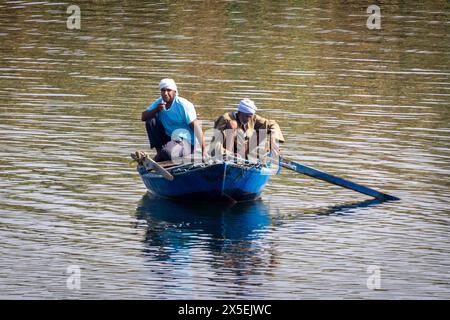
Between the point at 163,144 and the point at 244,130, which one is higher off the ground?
the point at 244,130

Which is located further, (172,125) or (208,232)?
(172,125)

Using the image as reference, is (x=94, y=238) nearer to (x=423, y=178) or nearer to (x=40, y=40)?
(x=423, y=178)

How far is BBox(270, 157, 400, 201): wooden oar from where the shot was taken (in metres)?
18.9

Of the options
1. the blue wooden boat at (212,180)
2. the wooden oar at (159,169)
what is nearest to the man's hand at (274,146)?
the blue wooden boat at (212,180)

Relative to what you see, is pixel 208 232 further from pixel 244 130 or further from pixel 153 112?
pixel 153 112

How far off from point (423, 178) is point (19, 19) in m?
20.0

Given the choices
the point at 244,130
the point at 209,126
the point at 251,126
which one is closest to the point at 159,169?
the point at 244,130

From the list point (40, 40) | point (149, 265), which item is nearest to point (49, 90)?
point (40, 40)

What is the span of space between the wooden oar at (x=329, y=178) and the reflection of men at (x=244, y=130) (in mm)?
401

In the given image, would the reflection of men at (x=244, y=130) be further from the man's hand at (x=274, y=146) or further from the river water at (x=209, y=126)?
the river water at (x=209, y=126)

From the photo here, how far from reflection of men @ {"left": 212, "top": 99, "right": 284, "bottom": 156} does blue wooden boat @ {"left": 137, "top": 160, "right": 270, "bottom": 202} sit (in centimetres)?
39

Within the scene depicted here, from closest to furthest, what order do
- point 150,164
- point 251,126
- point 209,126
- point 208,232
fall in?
point 208,232 < point 150,164 < point 251,126 < point 209,126

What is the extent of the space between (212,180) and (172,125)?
3.59ft

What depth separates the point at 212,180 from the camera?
58.9 feet
